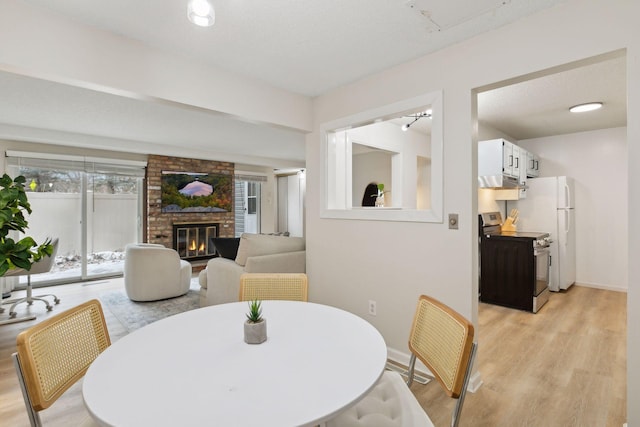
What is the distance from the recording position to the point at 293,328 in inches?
52.4

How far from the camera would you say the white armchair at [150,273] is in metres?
4.09

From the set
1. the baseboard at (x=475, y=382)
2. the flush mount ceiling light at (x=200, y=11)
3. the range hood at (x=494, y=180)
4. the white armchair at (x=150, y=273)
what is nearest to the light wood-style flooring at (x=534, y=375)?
the baseboard at (x=475, y=382)

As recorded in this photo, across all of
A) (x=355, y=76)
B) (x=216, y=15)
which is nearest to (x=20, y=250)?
(x=216, y=15)

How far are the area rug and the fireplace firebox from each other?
179cm

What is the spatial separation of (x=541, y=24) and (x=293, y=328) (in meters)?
2.13

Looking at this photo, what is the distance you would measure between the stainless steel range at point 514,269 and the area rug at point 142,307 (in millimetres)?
3765

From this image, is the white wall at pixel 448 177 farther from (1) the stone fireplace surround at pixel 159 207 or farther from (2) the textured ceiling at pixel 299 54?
(1) the stone fireplace surround at pixel 159 207

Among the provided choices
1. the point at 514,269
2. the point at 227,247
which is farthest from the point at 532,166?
the point at 227,247

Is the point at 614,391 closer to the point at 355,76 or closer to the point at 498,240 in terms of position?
the point at 498,240

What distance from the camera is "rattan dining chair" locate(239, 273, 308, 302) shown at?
1942mm

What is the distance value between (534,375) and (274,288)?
80.7 inches

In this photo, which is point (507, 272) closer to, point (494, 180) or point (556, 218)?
point (494, 180)

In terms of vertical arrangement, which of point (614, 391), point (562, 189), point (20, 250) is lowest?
point (614, 391)

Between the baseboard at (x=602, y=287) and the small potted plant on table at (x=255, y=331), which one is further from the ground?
the small potted plant on table at (x=255, y=331)
